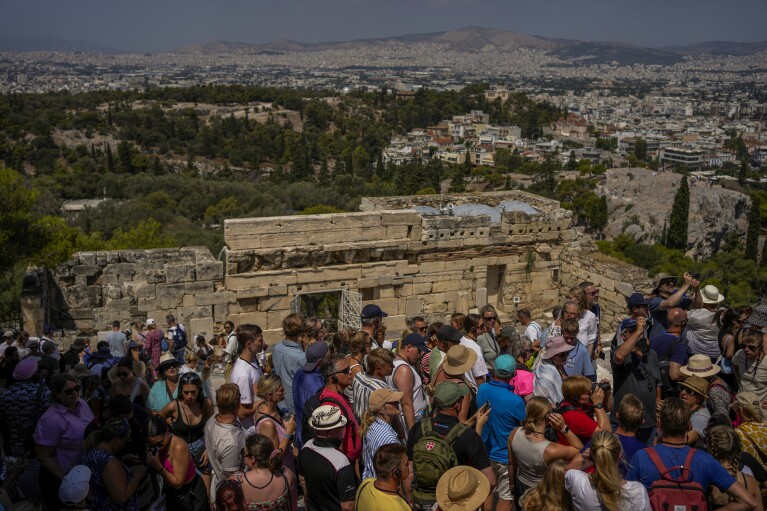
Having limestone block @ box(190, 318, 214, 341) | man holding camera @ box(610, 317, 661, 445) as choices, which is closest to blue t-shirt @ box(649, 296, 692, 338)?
man holding camera @ box(610, 317, 661, 445)

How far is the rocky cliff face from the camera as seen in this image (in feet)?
290

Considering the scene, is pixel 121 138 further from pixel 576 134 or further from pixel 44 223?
pixel 576 134

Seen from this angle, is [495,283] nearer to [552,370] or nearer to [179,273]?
[179,273]

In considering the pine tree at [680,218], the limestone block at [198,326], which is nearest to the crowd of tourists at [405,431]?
the limestone block at [198,326]

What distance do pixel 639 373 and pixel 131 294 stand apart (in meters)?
9.79

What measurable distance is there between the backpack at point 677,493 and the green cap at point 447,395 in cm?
158

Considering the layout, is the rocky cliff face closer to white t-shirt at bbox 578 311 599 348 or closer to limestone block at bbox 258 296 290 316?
limestone block at bbox 258 296 290 316

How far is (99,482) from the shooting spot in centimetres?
490

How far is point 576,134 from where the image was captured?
18150 cm

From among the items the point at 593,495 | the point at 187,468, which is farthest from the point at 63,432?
the point at 593,495

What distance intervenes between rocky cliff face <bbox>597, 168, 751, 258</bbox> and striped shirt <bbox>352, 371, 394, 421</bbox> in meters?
82.4

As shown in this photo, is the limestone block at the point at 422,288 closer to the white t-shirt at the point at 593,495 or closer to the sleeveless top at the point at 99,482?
the white t-shirt at the point at 593,495

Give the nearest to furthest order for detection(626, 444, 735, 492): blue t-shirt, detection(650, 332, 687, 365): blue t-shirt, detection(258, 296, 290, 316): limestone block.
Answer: detection(626, 444, 735, 492): blue t-shirt
detection(650, 332, 687, 365): blue t-shirt
detection(258, 296, 290, 316): limestone block

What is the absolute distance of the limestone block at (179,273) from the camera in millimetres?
13076
